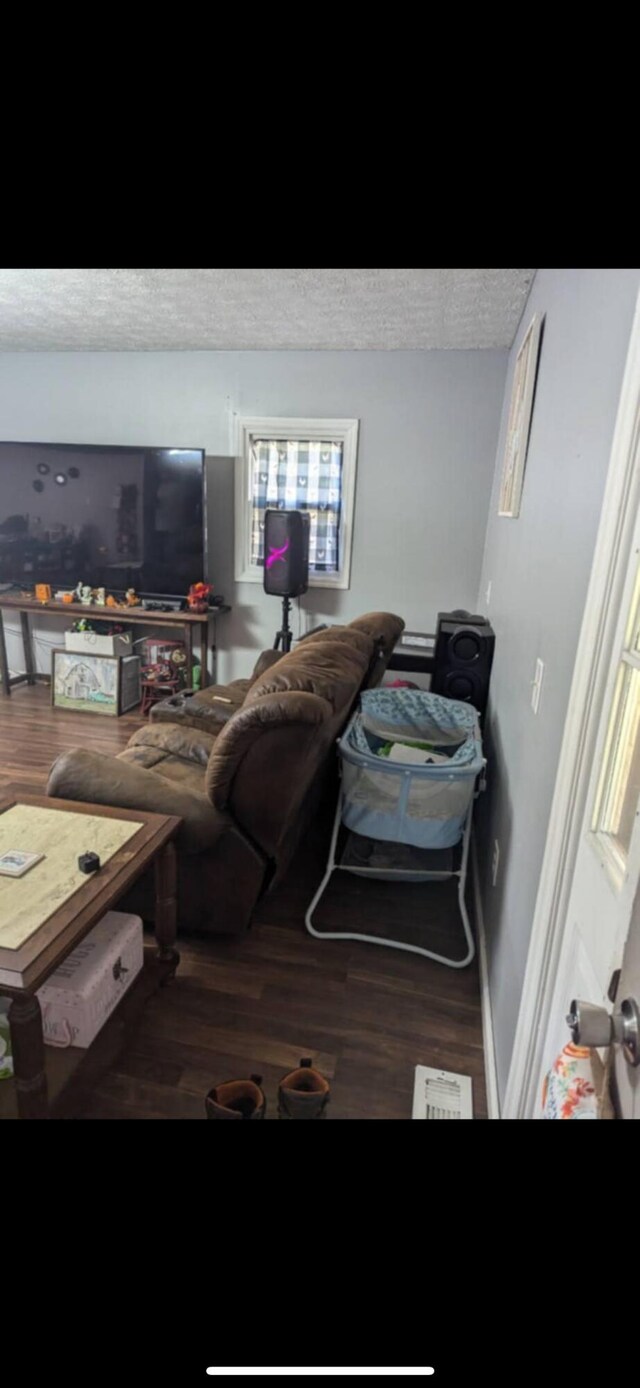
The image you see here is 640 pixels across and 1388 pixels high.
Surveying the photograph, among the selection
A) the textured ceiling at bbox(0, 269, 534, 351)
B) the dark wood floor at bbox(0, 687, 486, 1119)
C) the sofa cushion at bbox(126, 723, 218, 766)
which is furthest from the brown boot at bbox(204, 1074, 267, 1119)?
the textured ceiling at bbox(0, 269, 534, 351)

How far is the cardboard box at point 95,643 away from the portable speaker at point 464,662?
2342 mm

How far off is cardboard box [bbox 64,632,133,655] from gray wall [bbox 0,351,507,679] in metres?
0.69

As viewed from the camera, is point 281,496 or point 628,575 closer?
point 628,575

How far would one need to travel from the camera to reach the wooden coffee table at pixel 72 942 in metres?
1.16

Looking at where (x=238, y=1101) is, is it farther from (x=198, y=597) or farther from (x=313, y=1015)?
(x=198, y=597)

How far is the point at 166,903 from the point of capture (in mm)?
1745

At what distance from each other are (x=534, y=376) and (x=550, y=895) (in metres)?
1.65

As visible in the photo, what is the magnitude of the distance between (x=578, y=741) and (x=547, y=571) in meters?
0.64

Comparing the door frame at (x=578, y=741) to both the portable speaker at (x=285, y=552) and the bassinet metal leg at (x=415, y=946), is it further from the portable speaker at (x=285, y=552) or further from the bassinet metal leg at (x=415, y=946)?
the portable speaker at (x=285, y=552)

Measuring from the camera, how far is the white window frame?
3943 mm
